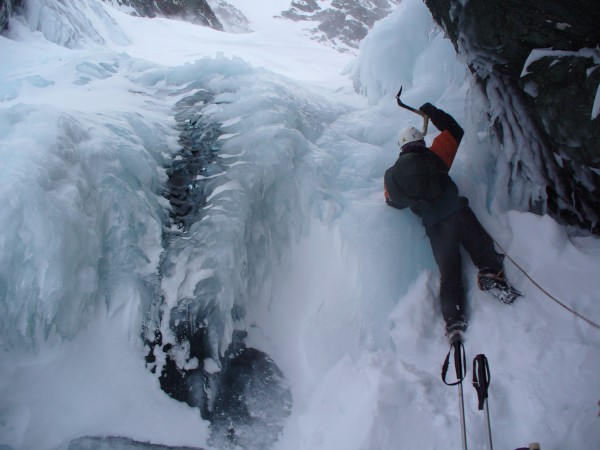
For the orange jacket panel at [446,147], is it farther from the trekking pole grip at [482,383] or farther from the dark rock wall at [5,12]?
the dark rock wall at [5,12]

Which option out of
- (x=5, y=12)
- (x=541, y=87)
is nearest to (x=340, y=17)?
(x=5, y=12)

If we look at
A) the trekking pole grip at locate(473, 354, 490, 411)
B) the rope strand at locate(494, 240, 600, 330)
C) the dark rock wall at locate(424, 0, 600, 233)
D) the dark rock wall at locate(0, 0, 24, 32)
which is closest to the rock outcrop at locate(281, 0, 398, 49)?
the dark rock wall at locate(0, 0, 24, 32)

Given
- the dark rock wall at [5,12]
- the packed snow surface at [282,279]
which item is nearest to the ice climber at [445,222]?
the packed snow surface at [282,279]

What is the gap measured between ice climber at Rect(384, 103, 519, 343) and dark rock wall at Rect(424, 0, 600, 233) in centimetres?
50

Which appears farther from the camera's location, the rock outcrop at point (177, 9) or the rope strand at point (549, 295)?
the rock outcrop at point (177, 9)

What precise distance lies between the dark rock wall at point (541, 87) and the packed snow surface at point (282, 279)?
0.20 m

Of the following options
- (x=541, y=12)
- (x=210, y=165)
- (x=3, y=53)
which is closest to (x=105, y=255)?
(x=210, y=165)

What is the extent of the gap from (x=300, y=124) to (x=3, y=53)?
4.52 m

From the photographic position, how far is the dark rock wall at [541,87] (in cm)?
227

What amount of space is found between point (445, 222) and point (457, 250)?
0.22m

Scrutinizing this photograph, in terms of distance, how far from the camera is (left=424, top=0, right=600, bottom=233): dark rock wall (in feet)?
7.46

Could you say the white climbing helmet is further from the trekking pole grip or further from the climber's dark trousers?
the trekking pole grip

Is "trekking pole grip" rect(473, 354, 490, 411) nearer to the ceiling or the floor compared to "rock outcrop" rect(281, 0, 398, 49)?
nearer to the ceiling

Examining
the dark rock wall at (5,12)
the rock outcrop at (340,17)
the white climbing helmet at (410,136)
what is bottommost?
the rock outcrop at (340,17)
